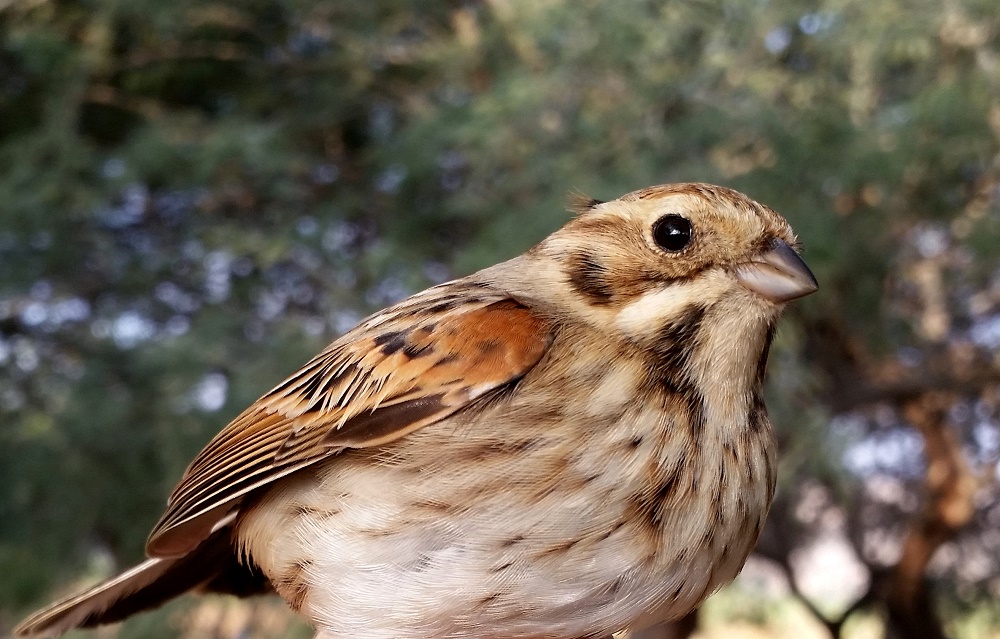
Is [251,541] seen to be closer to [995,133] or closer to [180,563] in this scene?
[180,563]

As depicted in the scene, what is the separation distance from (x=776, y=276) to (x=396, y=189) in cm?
373

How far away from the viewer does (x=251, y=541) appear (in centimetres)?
158

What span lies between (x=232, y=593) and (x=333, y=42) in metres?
3.85

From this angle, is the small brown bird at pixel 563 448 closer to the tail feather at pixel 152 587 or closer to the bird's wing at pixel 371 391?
the bird's wing at pixel 371 391

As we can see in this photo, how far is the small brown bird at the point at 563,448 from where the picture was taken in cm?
124

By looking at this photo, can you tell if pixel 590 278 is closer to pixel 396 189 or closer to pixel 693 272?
pixel 693 272

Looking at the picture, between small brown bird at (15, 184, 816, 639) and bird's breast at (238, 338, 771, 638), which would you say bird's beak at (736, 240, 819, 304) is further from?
bird's breast at (238, 338, 771, 638)

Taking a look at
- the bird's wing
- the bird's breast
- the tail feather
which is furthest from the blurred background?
the bird's breast

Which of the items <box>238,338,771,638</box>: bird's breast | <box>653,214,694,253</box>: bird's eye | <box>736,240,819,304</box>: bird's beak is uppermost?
<box>653,214,694,253</box>: bird's eye

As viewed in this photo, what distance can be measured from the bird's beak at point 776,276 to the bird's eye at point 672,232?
0.31 ft

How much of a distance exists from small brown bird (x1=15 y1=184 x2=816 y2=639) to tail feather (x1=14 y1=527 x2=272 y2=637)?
0.46 m

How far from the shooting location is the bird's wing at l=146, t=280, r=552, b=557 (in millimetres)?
1329

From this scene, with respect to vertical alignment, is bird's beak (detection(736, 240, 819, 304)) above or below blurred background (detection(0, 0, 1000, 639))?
above

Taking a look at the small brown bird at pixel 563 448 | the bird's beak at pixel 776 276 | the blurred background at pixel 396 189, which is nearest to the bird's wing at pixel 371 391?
the small brown bird at pixel 563 448
